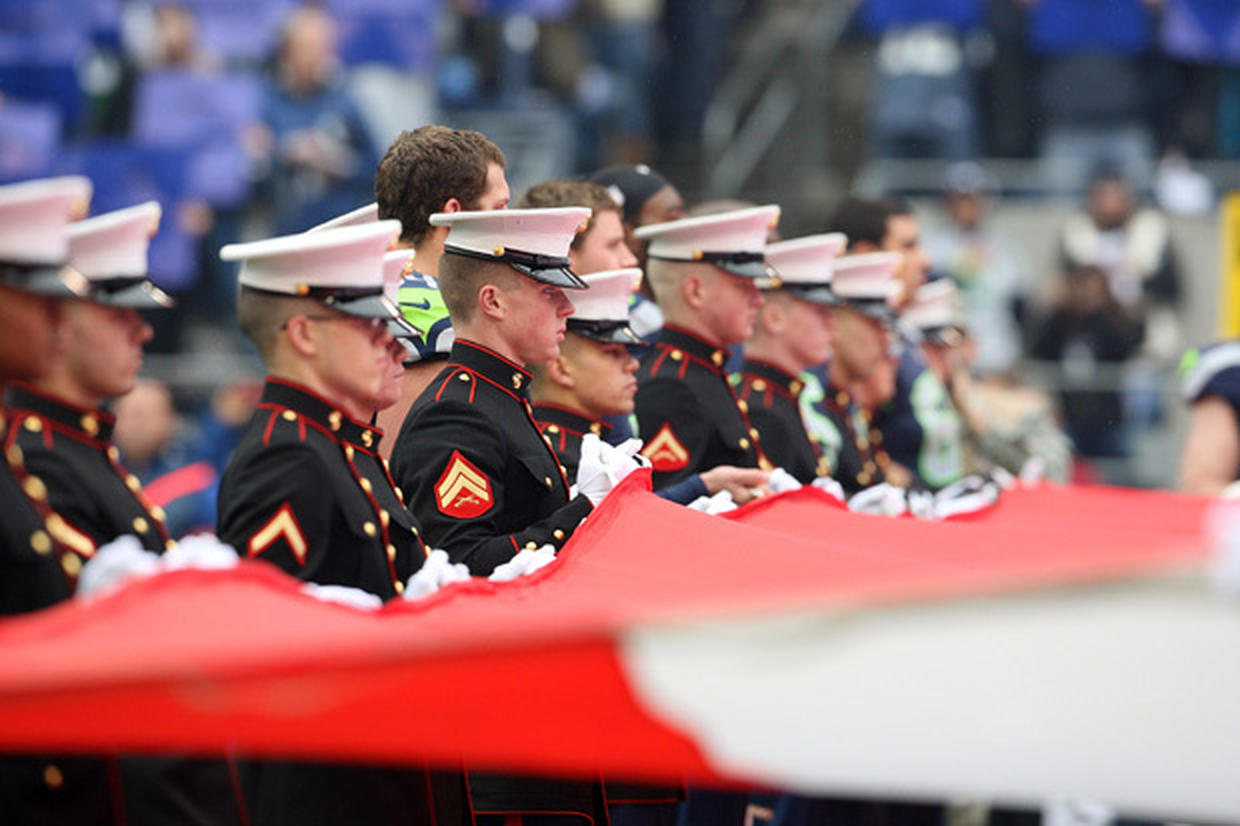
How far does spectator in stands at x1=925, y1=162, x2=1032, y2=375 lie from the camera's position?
15.2 m

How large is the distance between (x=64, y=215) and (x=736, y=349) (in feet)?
16.9

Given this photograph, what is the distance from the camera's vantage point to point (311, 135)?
46.5 feet

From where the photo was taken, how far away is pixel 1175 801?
3543mm

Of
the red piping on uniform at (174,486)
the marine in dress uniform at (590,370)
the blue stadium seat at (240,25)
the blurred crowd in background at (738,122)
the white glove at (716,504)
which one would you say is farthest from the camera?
the blue stadium seat at (240,25)

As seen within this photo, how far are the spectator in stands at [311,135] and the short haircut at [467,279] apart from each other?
310 inches

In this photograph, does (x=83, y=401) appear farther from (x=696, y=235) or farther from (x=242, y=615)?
(x=696, y=235)

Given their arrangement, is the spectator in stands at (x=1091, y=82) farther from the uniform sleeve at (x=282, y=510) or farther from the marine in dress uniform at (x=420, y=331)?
the uniform sleeve at (x=282, y=510)

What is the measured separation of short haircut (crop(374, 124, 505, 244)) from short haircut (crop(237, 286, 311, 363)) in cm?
150

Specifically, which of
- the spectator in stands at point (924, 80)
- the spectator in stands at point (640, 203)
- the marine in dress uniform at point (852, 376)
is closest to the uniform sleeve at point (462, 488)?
the spectator in stands at point (640, 203)

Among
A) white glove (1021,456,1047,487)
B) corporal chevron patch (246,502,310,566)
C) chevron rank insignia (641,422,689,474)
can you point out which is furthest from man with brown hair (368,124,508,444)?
white glove (1021,456,1047,487)

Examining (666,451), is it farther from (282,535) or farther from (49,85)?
(49,85)

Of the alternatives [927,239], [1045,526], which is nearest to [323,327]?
[1045,526]

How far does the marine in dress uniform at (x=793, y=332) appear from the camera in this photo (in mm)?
8125

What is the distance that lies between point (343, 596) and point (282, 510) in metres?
0.37
